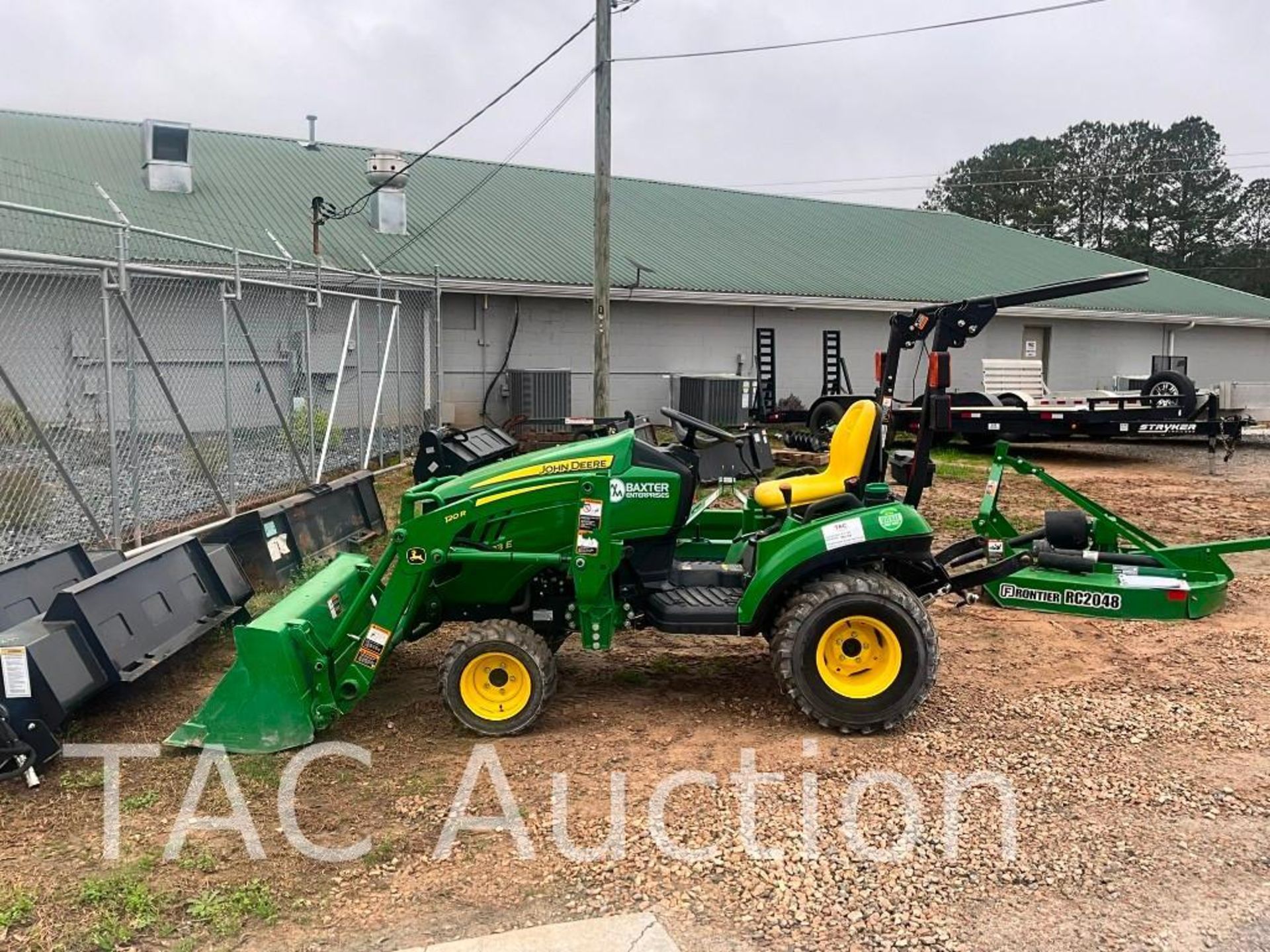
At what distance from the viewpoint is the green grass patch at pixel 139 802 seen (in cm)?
359

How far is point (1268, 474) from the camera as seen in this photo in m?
14.1

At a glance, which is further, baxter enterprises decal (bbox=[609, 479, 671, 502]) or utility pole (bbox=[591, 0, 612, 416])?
utility pole (bbox=[591, 0, 612, 416])

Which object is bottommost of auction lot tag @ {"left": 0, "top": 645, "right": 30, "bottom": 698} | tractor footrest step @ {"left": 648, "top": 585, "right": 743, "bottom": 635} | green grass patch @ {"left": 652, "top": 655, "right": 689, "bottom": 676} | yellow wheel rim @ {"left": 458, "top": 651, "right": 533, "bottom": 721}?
green grass patch @ {"left": 652, "top": 655, "right": 689, "bottom": 676}

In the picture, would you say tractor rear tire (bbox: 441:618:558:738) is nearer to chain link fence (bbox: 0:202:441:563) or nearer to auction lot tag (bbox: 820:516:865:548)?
auction lot tag (bbox: 820:516:865:548)

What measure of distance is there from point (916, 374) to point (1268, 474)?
787 centimetres

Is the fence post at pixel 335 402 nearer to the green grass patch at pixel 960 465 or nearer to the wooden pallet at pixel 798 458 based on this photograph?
the wooden pallet at pixel 798 458

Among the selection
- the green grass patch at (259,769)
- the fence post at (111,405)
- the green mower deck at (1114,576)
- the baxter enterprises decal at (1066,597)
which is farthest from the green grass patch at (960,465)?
the green grass patch at (259,769)

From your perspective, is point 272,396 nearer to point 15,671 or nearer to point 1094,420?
point 15,671

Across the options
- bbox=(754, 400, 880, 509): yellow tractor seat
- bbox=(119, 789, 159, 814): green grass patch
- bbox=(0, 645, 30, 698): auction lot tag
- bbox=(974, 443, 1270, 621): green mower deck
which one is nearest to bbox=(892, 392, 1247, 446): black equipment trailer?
bbox=(974, 443, 1270, 621): green mower deck

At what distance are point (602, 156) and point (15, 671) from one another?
10553mm

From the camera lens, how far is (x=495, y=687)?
4277 millimetres

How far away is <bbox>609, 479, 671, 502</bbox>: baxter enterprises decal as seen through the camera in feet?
14.0

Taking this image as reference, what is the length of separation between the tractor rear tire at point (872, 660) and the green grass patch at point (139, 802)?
2532mm

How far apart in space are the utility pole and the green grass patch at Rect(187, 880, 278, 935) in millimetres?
10377
